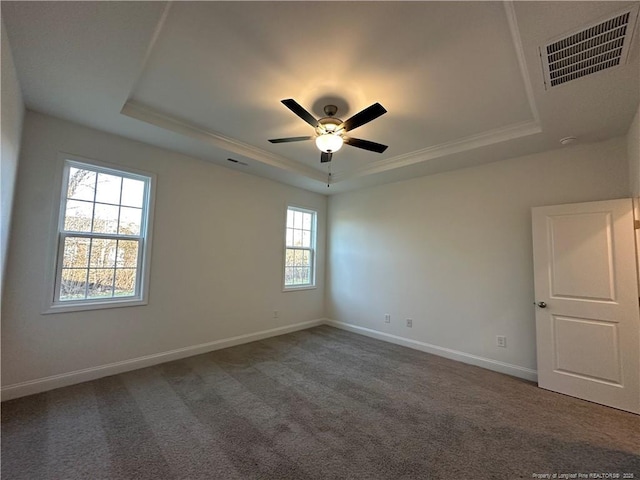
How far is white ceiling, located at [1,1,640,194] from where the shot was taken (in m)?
1.58

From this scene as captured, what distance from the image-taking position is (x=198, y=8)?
5.25ft

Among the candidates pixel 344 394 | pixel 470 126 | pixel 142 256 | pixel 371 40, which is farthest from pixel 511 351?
pixel 142 256

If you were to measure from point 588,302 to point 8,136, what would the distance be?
527cm

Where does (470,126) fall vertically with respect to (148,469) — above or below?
above

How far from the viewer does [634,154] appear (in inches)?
98.0

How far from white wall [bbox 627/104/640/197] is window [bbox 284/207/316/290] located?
426cm

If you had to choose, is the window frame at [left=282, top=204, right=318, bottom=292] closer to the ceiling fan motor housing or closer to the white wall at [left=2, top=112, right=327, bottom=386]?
the white wall at [left=2, top=112, right=327, bottom=386]

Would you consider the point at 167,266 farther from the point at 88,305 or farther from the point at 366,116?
the point at 366,116

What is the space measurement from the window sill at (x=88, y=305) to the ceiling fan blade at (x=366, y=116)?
3.07 m

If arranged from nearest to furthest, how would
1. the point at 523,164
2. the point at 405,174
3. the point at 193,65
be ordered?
the point at 193,65, the point at 523,164, the point at 405,174

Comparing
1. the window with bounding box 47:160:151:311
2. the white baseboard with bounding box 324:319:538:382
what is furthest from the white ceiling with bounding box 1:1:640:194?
the white baseboard with bounding box 324:319:538:382

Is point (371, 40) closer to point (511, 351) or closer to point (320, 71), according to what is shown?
point (320, 71)

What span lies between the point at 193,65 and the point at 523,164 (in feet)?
12.3

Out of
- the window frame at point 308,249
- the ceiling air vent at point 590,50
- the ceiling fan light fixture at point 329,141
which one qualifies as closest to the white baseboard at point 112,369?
the window frame at point 308,249
